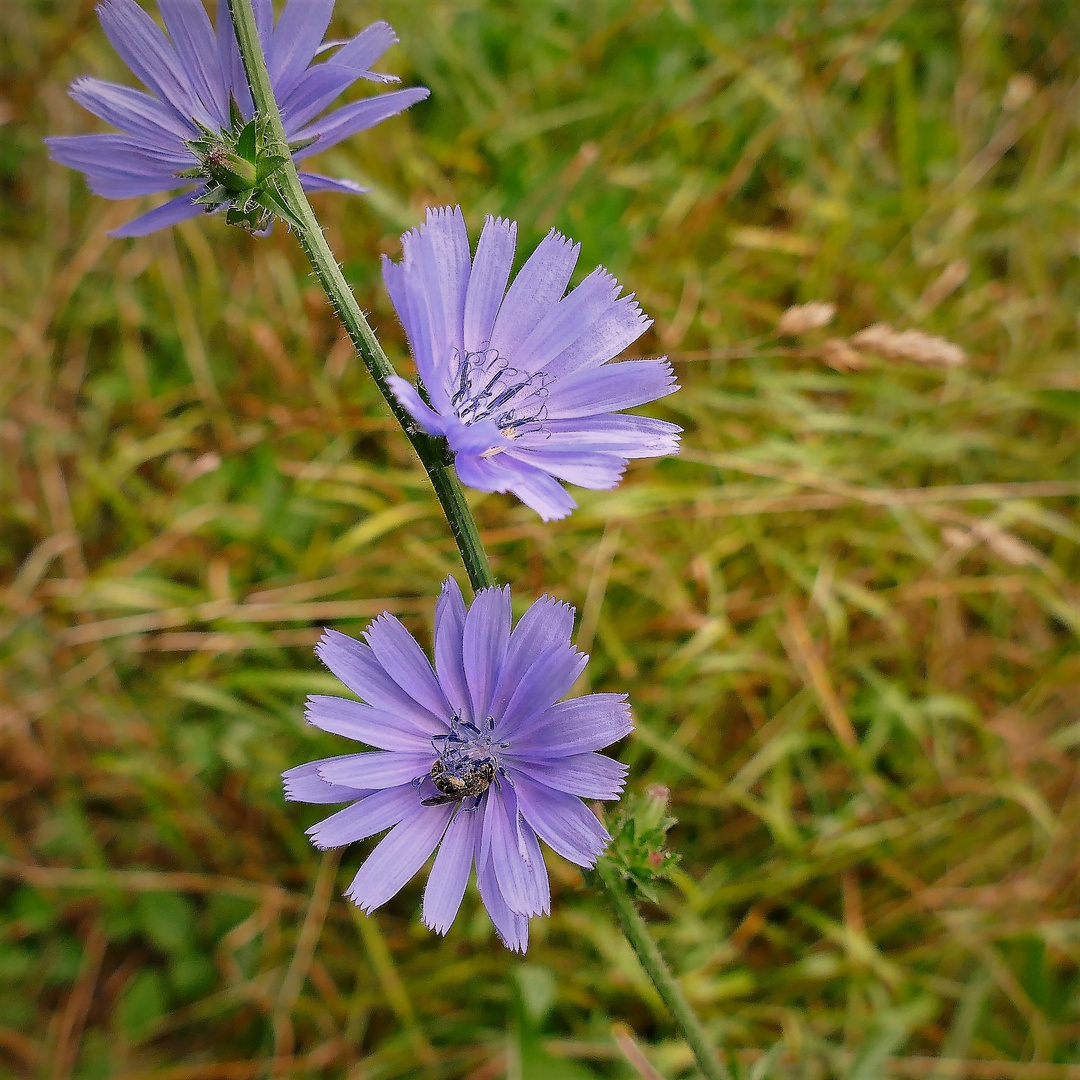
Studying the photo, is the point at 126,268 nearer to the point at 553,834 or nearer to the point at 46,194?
the point at 46,194

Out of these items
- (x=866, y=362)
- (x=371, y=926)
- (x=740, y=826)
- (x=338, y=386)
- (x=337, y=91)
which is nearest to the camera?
(x=337, y=91)

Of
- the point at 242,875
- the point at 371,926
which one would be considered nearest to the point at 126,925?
the point at 242,875

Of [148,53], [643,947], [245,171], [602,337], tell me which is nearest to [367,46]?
[148,53]

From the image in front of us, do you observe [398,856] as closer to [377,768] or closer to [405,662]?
[377,768]

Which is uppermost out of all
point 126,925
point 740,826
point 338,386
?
point 338,386

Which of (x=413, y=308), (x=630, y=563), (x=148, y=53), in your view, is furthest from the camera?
(x=630, y=563)

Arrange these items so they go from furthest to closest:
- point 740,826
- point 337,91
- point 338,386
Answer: point 338,386 → point 740,826 → point 337,91

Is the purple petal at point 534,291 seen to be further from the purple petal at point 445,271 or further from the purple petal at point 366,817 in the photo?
the purple petal at point 366,817
